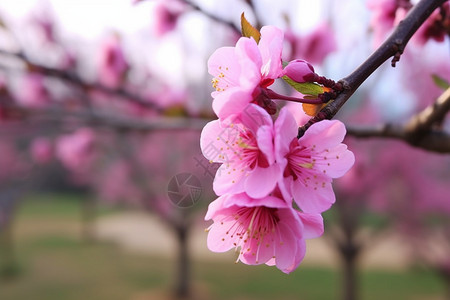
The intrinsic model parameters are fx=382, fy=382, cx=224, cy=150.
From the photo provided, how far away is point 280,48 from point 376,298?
20.0 ft

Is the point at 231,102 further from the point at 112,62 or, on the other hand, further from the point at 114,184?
the point at 114,184

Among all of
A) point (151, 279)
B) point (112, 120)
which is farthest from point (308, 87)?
point (151, 279)

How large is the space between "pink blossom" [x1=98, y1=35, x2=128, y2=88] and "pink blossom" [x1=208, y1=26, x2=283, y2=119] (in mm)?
1792

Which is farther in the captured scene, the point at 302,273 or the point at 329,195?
the point at 302,273

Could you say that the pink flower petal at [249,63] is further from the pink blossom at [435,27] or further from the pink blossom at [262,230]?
the pink blossom at [435,27]

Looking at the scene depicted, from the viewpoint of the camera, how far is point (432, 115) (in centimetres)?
80

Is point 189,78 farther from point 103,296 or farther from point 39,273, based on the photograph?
point 39,273

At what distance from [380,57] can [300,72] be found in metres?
0.11

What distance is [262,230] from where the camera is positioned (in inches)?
21.4

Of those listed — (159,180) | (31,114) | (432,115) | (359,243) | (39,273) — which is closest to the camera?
(432,115)

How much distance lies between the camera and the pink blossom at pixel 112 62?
227 cm

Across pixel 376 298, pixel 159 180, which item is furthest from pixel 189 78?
pixel 376 298

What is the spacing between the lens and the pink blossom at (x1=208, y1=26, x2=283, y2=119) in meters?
0.47

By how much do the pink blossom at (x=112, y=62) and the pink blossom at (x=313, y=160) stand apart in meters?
1.89
